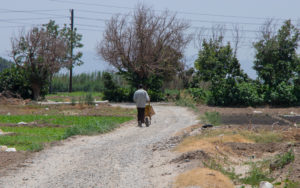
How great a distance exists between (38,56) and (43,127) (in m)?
20.9

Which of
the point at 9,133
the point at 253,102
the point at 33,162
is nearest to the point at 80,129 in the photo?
the point at 9,133

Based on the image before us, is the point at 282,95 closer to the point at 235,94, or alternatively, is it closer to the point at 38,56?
the point at 235,94

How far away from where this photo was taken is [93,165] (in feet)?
37.3

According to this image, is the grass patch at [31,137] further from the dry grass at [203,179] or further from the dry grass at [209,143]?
the dry grass at [203,179]

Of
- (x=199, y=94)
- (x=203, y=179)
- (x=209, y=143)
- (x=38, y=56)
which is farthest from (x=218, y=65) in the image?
(x=203, y=179)

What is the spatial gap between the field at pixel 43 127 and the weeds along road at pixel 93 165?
23.4 inches

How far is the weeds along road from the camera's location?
31.3 ft

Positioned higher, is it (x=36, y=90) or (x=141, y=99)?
(x=36, y=90)

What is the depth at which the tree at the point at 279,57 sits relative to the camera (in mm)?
38375

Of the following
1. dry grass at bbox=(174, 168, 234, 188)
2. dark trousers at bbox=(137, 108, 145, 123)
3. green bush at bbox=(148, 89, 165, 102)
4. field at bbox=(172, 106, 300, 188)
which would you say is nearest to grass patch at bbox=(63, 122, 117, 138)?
dark trousers at bbox=(137, 108, 145, 123)

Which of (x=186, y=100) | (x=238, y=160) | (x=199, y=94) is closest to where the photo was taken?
(x=238, y=160)

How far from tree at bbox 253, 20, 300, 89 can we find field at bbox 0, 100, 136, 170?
14655 mm

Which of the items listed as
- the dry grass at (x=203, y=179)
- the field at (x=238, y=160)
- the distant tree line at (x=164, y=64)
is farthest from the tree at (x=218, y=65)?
the dry grass at (x=203, y=179)

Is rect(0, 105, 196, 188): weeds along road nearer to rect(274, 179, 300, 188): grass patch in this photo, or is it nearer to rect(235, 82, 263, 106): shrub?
rect(274, 179, 300, 188): grass patch
